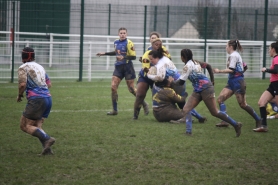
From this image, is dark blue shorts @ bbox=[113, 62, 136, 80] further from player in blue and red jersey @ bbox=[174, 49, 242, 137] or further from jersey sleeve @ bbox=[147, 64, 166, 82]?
player in blue and red jersey @ bbox=[174, 49, 242, 137]

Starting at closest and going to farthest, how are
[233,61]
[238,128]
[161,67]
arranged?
[238,128] → [233,61] → [161,67]

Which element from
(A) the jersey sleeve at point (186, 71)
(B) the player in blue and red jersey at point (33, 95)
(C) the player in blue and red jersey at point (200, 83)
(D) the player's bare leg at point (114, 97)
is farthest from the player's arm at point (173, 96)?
(B) the player in blue and red jersey at point (33, 95)

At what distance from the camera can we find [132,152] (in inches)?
336

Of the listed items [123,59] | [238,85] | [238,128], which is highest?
[123,59]

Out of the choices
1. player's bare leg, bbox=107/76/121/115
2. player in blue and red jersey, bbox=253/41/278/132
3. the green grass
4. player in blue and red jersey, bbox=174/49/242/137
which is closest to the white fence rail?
player's bare leg, bbox=107/76/121/115

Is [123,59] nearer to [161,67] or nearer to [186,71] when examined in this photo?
[161,67]

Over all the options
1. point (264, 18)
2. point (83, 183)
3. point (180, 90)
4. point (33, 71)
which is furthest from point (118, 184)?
point (264, 18)

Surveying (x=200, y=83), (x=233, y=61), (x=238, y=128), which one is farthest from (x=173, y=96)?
(x=238, y=128)

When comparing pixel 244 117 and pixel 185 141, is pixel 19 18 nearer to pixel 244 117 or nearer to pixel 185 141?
pixel 244 117

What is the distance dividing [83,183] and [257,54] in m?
20.2

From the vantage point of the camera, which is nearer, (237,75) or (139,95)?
(237,75)

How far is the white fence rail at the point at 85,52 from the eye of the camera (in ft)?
73.0

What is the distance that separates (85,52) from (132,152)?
1582cm

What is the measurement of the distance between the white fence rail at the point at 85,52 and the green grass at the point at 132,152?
9141 mm
